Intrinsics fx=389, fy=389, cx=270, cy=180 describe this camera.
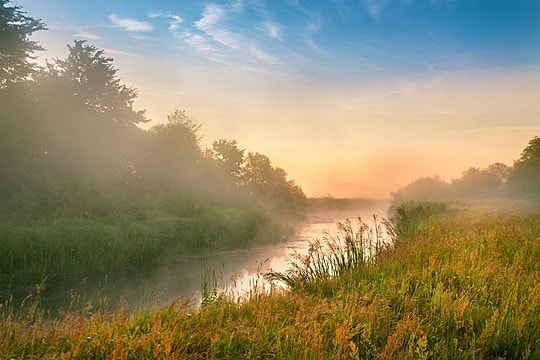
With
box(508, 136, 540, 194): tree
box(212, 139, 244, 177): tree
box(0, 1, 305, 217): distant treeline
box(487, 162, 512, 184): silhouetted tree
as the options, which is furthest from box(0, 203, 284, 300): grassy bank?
box(487, 162, 512, 184): silhouetted tree

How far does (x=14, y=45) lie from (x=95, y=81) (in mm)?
7135

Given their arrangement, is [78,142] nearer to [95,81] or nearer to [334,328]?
[95,81]

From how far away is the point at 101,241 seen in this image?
1552 cm

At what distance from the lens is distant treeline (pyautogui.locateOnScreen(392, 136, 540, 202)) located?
182 ft

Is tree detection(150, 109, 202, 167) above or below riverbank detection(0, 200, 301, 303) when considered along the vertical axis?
above

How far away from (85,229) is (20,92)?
607 inches

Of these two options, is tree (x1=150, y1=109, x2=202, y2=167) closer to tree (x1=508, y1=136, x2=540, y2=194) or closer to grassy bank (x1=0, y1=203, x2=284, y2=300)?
grassy bank (x1=0, y1=203, x2=284, y2=300)

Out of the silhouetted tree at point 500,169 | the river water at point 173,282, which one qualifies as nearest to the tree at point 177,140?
the river water at point 173,282

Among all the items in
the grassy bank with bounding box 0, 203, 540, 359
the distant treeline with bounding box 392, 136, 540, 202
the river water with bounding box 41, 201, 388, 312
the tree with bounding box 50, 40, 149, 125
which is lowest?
the river water with bounding box 41, 201, 388, 312

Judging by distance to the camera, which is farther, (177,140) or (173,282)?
(177,140)

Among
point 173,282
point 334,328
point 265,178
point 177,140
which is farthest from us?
point 265,178

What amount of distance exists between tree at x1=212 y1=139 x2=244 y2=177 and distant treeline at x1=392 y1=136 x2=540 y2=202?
87.2ft

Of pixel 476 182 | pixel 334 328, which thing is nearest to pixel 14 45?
pixel 334 328

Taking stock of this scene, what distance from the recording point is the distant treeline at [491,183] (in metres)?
55.3
